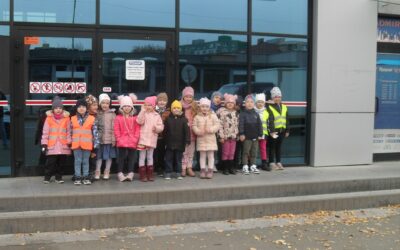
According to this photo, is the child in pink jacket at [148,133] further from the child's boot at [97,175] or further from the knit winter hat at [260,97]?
the knit winter hat at [260,97]

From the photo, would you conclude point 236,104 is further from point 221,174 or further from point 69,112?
point 69,112

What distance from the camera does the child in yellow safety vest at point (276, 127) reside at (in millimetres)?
9672

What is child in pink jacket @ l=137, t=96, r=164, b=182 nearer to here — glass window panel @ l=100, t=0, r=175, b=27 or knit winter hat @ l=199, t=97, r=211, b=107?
knit winter hat @ l=199, t=97, r=211, b=107

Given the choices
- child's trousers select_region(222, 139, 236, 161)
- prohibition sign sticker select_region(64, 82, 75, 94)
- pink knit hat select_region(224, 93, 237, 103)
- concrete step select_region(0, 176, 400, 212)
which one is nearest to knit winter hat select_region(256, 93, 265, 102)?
pink knit hat select_region(224, 93, 237, 103)

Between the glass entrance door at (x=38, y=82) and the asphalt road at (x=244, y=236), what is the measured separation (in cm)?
242

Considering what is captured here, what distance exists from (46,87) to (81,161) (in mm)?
1483

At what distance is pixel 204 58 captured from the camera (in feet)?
31.5

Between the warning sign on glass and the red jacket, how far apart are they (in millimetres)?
1034

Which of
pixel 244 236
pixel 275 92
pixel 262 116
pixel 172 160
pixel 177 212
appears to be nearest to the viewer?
pixel 244 236

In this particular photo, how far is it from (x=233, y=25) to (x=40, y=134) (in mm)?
4165

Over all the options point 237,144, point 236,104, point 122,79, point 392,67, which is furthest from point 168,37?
point 392,67

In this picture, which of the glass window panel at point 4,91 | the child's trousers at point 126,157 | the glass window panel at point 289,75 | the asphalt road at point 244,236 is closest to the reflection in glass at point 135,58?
the child's trousers at point 126,157

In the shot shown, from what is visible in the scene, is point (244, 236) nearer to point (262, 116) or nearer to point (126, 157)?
point (126, 157)

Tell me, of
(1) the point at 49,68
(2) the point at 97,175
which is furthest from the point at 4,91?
(2) the point at 97,175
